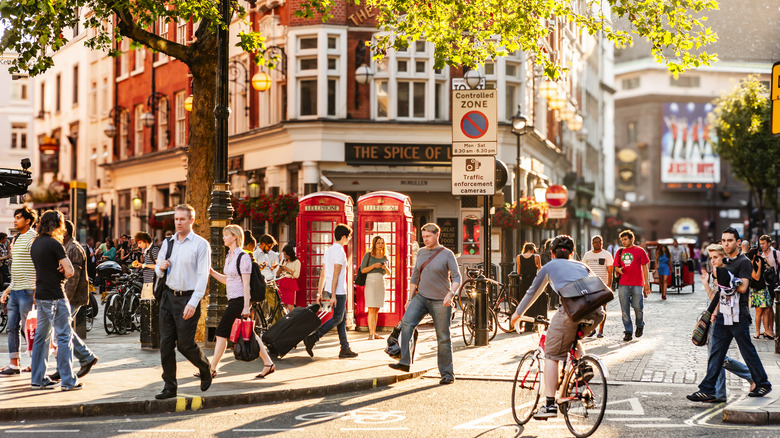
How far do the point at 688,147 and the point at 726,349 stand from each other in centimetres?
8718

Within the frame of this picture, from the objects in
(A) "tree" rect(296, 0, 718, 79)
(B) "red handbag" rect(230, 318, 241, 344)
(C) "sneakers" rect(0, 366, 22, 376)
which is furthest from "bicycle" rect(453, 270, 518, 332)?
(C) "sneakers" rect(0, 366, 22, 376)

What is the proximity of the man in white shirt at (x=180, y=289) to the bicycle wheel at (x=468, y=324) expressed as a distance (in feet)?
22.1

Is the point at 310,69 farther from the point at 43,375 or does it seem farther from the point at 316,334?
the point at 43,375

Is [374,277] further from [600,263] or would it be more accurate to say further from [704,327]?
[704,327]

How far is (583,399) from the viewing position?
8.27 metres

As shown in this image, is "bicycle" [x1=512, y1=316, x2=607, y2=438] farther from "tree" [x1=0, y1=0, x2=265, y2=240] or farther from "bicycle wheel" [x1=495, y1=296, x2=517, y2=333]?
"bicycle wheel" [x1=495, y1=296, x2=517, y2=333]

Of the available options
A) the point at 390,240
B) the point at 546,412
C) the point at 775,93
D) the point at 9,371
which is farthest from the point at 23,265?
the point at 775,93

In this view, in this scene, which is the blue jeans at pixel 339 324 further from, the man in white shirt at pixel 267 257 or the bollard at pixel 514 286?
the bollard at pixel 514 286

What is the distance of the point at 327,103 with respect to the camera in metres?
31.5

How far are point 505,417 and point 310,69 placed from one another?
23.7 metres

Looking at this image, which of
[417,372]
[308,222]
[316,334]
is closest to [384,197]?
[308,222]

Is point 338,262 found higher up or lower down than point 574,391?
higher up

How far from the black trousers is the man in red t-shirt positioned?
942cm

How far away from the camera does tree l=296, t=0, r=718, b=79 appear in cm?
1667
